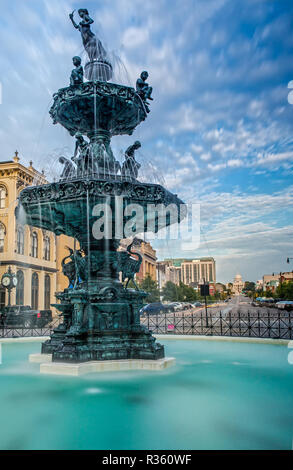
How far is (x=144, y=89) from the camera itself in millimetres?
10703

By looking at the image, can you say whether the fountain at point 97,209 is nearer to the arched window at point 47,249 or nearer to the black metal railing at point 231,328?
the black metal railing at point 231,328

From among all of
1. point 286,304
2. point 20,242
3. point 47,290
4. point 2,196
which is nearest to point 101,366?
point 20,242

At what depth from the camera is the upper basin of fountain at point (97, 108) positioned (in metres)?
9.54

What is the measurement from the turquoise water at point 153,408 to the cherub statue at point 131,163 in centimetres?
504

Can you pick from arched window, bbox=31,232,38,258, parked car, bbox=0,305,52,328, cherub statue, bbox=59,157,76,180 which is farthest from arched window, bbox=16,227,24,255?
cherub statue, bbox=59,157,76,180

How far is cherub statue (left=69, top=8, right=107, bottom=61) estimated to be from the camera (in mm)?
10881

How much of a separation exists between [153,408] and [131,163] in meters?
6.77

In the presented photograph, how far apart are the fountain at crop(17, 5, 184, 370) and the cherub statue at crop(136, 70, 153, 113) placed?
0.08 ft

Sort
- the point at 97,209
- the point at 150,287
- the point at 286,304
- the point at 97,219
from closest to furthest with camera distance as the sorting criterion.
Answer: the point at 97,209 → the point at 97,219 → the point at 286,304 → the point at 150,287

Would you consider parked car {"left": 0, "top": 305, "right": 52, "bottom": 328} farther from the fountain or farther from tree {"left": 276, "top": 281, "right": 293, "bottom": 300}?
tree {"left": 276, "top": 281, "right": 293, "bottom": 300}

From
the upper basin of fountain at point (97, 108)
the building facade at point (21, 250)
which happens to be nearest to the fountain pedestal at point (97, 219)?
the upper basin of fountain at point (97, 108)

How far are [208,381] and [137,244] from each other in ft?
20.4

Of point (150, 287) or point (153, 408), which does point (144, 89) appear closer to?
point (153, 408)

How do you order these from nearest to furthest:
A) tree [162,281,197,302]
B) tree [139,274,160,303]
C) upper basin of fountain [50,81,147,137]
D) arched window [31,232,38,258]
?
upper basin of fountain [50,81,147,137] → arched window [31,232,38,258] → tree [139,274,160,303] → tree [162,281,197,302]
